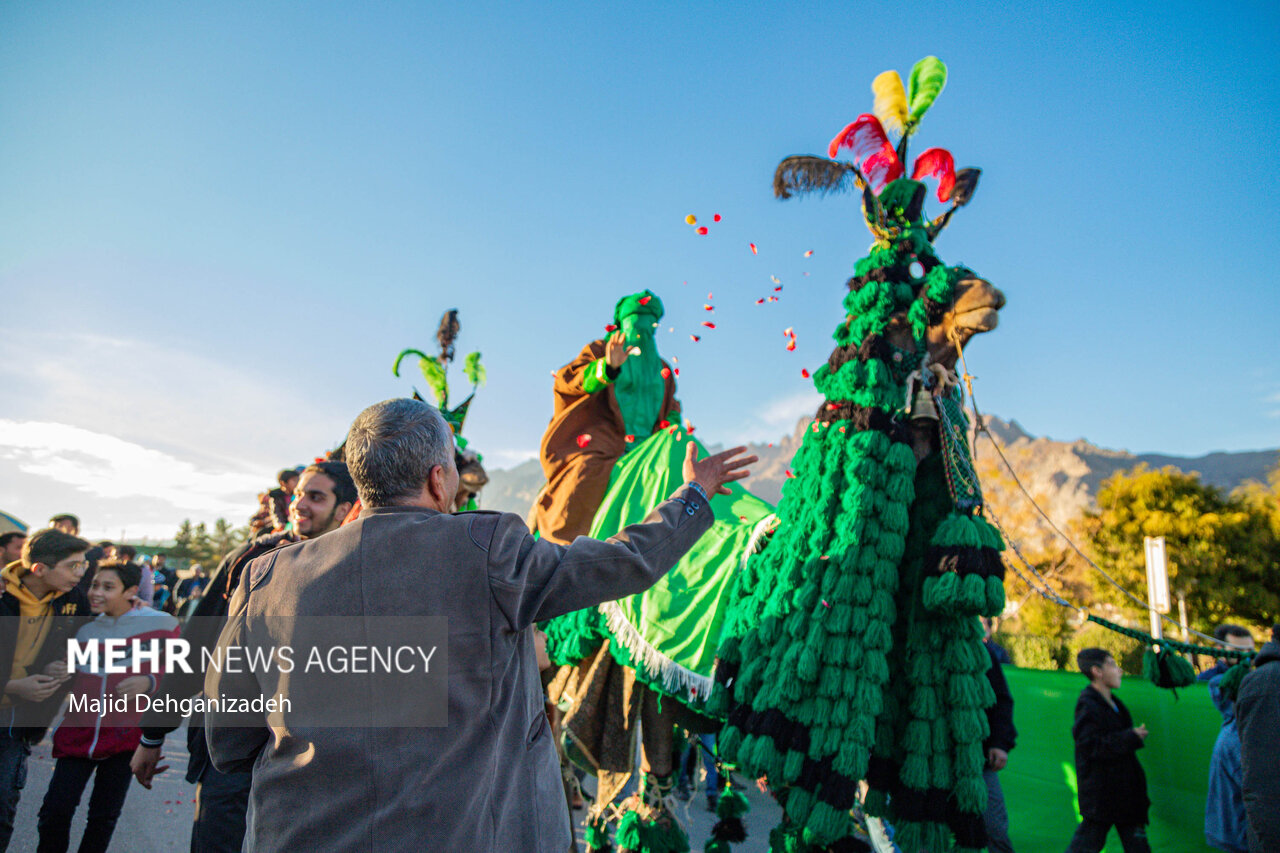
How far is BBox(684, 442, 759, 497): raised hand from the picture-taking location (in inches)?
79.6

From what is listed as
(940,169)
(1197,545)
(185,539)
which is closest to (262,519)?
(940,169)

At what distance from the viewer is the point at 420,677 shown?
158 centimetres

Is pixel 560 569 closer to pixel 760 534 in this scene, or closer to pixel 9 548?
pixel 760 534

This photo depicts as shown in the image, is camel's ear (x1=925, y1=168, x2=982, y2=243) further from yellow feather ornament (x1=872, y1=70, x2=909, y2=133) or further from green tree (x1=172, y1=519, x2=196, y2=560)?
green tree (x1=172, y1=519, x2=196, y2=560)

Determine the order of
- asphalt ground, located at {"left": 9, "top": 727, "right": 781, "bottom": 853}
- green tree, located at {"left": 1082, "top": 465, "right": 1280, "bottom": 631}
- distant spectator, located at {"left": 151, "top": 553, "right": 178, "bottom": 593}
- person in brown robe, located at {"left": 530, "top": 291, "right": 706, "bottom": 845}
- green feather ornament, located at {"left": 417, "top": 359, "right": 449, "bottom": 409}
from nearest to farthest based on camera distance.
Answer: person in brown robe, located at {"left": 530, "top": 291, "right": 706, "bottom": 845}
asphalt ground, located at {"left": 9, "top": 727, "right": 781, "bottom": 853}
green feather ornament, located at {"left": 417, "top": 359, "right": 449, "bottom": 409}
distant spectator, located at {"left": 151, "top": 553, "right": 178, "bottom": 593}
green tree, located at {"left": 1082, "top": 465, "right": 1280, "bottom": 631}

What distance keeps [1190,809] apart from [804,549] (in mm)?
4145

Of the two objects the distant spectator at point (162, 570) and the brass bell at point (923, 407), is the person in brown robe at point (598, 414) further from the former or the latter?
the distant spectator at point (162, 570)

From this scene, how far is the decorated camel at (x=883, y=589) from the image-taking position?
2861mm

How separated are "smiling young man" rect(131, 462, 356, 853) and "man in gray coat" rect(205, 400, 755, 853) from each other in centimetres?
104

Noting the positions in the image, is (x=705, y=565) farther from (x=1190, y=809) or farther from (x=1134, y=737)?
(x=1190, y=809)

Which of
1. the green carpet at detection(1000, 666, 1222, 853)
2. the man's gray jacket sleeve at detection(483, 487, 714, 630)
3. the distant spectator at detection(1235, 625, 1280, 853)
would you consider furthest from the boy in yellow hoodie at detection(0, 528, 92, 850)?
the green carpet at detection(1000, 666, 1222, 853)

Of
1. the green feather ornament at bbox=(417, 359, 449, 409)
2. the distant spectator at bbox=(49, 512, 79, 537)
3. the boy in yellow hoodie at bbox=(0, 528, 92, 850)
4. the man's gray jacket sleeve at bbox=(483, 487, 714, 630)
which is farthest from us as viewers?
the distant spectator at bbox=(49, 512, 79, 537)

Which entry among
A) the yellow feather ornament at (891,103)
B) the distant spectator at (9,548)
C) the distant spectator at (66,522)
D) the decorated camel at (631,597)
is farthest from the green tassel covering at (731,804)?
the distant spectator at (66,522)

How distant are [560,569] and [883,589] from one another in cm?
182
